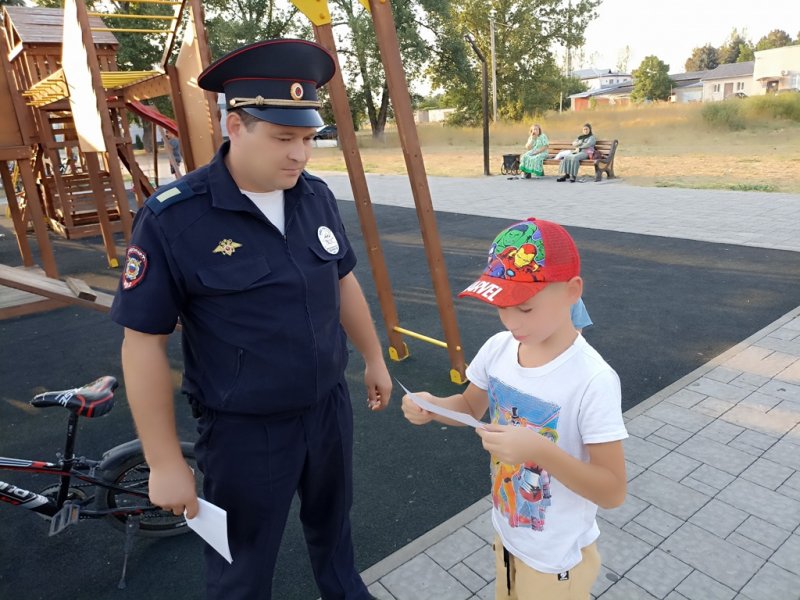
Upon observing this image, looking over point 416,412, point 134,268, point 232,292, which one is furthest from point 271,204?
point 416,412

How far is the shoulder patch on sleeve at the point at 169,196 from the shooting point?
1631 millimetres

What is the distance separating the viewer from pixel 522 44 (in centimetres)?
4403

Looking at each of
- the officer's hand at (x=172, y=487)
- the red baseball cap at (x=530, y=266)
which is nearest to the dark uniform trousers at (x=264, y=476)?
the officer's hand at (x=172, y=487)

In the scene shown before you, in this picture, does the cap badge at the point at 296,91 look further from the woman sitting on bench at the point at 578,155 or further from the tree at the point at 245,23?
the tree at the point at 245,23

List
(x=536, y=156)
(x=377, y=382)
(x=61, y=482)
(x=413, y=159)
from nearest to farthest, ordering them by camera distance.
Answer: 1. (x=377, y=382)
2. (x=61, y=482)
3. (x=413, y=159)
4. (x=536, y=156)

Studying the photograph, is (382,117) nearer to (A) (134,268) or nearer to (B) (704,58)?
(A) (134,268)

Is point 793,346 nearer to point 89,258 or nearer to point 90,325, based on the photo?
point 90,325

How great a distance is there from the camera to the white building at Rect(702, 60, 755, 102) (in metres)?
71.2

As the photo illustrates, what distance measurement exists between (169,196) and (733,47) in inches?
4864

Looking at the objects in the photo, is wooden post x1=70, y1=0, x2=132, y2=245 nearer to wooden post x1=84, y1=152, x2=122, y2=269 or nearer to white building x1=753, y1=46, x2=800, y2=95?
wooden post x1=84, y1=152, x2=122, y2=269

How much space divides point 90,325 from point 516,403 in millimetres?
6067

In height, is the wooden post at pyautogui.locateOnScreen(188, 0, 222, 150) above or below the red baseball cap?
above

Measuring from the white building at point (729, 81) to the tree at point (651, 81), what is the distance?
5632 mm

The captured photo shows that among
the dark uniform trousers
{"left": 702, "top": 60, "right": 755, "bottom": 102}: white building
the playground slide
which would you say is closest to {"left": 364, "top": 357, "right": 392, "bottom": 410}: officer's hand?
the dark uniform trousers
